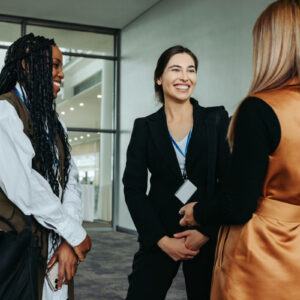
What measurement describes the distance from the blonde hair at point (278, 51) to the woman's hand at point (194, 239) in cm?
63

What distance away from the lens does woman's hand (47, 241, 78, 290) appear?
5.57 ft

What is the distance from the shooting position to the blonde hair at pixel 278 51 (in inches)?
51.9

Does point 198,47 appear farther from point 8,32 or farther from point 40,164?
point 40,164

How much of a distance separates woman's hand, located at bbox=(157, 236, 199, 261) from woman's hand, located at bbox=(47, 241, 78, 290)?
0.39 metres

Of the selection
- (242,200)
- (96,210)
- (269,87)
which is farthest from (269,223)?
(96,210)

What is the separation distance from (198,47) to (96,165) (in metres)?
4.10

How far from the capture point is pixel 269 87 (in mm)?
1322

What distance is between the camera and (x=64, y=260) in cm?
170

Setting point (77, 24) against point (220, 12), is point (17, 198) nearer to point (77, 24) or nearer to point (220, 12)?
point (220, 12)

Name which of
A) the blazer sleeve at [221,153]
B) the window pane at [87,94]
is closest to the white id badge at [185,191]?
the blazer sleeve at [221,153]

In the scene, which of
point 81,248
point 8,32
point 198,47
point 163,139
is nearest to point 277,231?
point 81,248

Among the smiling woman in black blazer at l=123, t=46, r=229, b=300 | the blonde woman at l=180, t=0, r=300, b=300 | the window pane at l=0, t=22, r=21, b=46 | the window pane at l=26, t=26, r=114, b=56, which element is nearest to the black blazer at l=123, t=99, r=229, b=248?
the smiling woman in black blazer at l=123, t=46, r=229, b=300

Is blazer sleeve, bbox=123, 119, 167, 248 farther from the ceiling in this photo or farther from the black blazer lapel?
the ceiling

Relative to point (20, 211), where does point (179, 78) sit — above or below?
above
